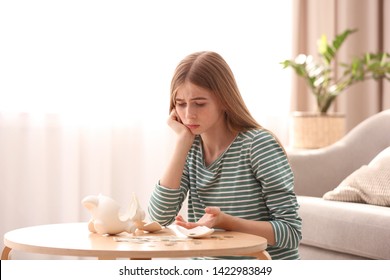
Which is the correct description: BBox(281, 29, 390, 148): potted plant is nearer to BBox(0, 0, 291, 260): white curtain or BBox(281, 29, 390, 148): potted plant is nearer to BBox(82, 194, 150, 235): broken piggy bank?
BBox(0, 0, 291, 260): white curtain

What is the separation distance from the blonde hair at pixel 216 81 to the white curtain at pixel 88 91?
162 cm

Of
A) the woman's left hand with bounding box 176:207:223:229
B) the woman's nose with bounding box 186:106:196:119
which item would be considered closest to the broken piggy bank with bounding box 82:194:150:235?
the woman's left hand with bounding box 176:207:223:229

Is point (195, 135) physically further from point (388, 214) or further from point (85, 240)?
point (388, 214)

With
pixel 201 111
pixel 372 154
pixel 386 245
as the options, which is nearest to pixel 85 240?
pixel 201 111

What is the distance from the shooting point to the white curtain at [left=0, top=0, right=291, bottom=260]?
329 cm

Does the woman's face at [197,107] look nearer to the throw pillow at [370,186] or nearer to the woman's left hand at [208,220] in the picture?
the woman's left hand at [208,220]

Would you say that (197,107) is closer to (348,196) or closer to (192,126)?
(192,126)

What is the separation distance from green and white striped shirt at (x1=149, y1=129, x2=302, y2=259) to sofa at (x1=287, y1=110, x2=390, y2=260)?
72 cm

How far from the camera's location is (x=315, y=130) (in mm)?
3615

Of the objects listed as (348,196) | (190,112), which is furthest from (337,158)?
(190,112)

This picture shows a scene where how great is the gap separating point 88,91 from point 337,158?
4.05ft

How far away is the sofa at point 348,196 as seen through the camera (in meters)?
2.44

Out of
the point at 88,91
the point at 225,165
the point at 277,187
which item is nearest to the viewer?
the point at 277,187
